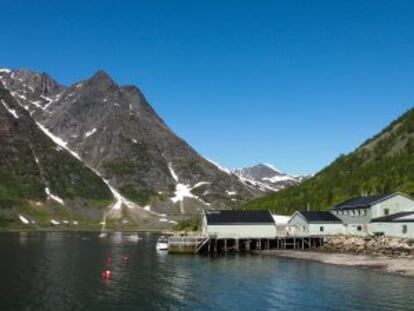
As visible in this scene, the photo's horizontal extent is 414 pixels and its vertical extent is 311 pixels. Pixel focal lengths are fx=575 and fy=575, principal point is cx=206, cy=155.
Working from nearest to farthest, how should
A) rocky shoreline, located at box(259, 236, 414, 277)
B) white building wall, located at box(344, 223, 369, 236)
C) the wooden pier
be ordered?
rocky shoreline, located at box(259, 236, 414, 277), white building wall, located at box(344, 223, 369, 236), the wooden pier

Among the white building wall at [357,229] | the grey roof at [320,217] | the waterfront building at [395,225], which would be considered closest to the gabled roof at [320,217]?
the grey roof at [320,217]

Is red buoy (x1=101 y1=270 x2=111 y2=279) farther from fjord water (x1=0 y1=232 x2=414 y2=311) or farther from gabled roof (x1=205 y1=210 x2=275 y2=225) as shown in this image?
gabled roof (x1=205 y1=210 x2=275 y2=225)

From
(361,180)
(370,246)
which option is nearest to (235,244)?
(370,246)

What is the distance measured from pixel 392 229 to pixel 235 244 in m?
32.8

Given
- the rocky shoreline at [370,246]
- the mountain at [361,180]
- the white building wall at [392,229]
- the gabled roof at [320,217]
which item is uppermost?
the mountain at [361,180]

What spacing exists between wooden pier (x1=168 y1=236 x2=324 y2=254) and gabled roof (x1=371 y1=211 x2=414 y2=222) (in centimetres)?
1490

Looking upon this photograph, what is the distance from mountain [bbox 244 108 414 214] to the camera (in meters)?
154

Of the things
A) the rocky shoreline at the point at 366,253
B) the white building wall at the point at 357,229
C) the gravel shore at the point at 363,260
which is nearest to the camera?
the gravel shore at the point at 363,260

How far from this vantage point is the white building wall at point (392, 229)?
10371cm

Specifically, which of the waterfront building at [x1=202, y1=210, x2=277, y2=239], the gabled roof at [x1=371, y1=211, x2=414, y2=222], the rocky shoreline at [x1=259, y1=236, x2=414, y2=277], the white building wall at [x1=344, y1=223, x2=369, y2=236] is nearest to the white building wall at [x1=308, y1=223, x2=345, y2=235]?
the white building wall at [x1=344, y1=223, x2=369, y2=236]

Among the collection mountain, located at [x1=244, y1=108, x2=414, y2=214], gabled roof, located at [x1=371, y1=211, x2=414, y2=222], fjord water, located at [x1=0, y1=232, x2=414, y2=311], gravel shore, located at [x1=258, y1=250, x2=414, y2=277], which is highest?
mountain, located at [x1=244, y1=108, x2=414, y2=214]

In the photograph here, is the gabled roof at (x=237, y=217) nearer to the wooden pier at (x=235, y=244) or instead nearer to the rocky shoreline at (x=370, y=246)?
the wooden pier at (x=235, y=244)

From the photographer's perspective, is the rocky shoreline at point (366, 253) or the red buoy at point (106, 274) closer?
the red buoy at point (106, 274)

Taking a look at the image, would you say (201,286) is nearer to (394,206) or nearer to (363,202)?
(394,206)
